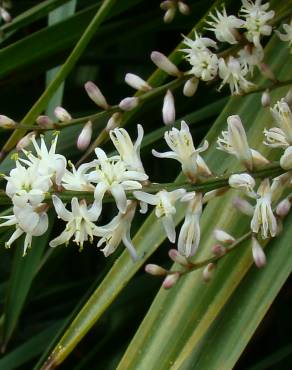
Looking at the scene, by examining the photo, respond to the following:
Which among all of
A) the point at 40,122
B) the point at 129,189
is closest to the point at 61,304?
the point at 40,122

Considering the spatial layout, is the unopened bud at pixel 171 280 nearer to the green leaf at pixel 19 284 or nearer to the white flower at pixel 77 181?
the white flower at pixel 77 181

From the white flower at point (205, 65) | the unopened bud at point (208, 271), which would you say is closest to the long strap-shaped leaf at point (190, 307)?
the unopened bud at point (208, 271)

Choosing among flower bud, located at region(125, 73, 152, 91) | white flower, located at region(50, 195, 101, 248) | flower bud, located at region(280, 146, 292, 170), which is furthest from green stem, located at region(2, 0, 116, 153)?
flower bud, located at region(280, 146, 292, 170)

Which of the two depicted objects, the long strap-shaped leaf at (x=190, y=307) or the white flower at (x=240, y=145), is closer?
the white flower at (x=240, y=145)

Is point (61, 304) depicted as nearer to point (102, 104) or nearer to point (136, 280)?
point (136, 280)

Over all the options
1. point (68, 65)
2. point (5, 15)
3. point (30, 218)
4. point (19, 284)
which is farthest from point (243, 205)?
point (5, 15)

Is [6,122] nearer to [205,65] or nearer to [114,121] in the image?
[114,121]
